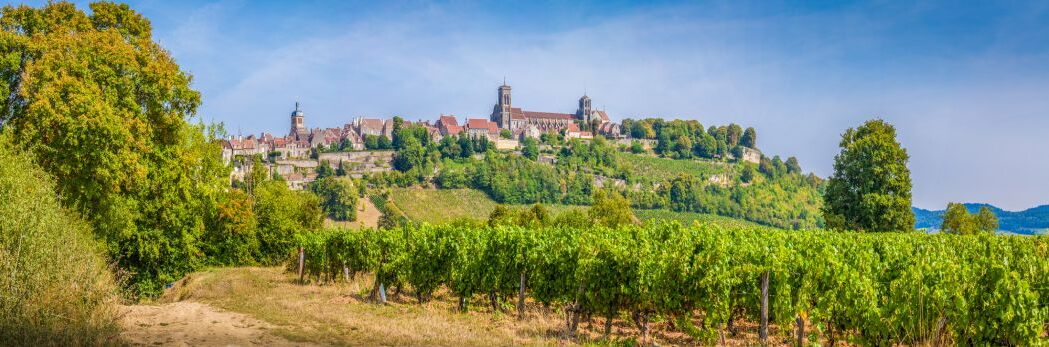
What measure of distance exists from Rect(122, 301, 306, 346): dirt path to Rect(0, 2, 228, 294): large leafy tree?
5.77m

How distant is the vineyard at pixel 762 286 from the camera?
9.75 meters

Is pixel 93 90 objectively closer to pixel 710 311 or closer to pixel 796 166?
pixel 710 311

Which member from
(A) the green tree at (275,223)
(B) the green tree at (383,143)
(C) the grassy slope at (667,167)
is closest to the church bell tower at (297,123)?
(B) the green tree at (383,143)

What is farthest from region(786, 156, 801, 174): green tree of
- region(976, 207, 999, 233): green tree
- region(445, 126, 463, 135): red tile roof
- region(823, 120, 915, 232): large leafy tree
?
region(823, 120, 915, 232): large leafy tree

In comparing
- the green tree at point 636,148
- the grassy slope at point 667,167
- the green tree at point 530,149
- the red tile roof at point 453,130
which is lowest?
the grassy slope at point 667,167

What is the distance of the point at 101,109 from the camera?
19406 mm

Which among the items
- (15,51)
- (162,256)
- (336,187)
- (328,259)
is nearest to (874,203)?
(328,259)

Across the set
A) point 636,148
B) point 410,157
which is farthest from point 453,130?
point 636,148

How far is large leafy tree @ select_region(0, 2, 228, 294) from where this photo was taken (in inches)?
755

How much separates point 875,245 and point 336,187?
99139mm

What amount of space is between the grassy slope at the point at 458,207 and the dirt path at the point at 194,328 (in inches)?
3831

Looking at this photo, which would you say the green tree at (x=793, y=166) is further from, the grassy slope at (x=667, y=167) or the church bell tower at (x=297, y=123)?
the church bell tower at (x=297, y=123)

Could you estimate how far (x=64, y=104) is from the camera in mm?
18875

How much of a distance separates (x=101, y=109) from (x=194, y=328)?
913 cm
